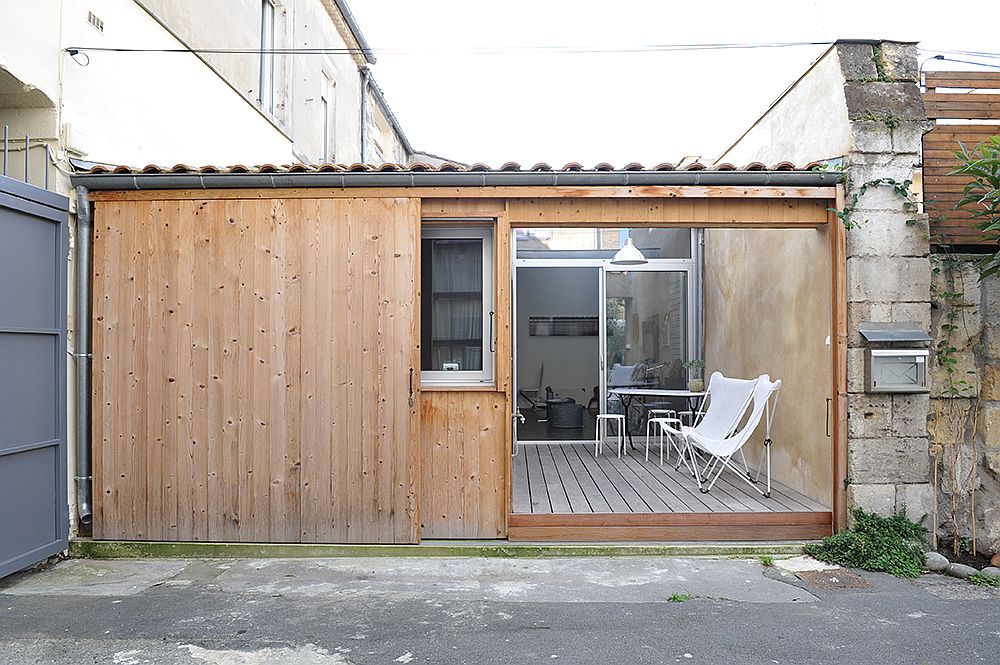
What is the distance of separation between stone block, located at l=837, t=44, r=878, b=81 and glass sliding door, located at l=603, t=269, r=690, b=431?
12.6ft

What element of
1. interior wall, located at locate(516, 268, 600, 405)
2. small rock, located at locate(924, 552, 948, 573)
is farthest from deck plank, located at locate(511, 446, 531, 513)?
small rock, located at locate(924, 552, 948, 573)

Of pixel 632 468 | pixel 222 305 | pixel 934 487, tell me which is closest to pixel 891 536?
pixel 934 487

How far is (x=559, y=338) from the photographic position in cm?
887

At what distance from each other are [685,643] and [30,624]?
10.8 feet

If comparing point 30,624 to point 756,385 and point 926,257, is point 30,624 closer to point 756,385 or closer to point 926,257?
point 756,385

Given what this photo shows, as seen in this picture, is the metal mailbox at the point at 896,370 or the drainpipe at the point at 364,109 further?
the drainpipe at the point at 364,109

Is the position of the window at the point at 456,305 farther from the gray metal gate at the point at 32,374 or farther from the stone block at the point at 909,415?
the stone block at the point at 909,415

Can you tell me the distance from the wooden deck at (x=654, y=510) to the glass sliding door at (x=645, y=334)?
6.80ft

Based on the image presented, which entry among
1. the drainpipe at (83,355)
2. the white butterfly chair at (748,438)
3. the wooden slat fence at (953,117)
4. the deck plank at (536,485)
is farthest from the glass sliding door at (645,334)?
the drainpipe at (83,355)

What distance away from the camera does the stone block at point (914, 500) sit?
197 inches

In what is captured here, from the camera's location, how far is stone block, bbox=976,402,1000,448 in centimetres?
518

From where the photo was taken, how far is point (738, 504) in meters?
5.57

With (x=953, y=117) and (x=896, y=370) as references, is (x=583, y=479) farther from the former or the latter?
(x=953, y=117)

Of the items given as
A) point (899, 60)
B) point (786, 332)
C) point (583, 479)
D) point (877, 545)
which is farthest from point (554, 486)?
point (899, 60)
